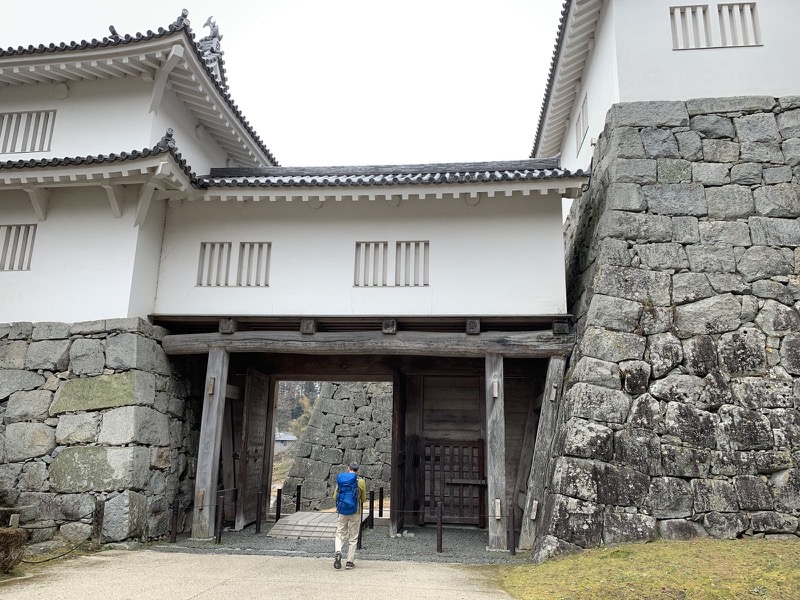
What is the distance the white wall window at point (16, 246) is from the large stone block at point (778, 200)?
11491mm

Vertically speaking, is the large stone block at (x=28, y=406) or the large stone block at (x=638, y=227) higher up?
the large stone block at (x=638, y=227)

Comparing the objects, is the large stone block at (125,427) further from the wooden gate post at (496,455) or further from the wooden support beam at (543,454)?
the wooden support beam at (543,454)

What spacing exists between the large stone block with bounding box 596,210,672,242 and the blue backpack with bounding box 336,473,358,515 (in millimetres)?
5042

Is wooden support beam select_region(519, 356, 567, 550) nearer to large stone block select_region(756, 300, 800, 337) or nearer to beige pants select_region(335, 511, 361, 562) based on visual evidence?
beige pants select_region(335, 511, 361, 562)

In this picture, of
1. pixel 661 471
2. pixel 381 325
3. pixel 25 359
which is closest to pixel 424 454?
pixel 381 325

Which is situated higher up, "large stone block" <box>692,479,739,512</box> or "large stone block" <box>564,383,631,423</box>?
"large stone block" <box>564,383,631,423</box>

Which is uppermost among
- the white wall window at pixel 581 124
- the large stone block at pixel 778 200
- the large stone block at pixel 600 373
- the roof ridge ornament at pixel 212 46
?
the roof ridge ornament at pixel 212 46

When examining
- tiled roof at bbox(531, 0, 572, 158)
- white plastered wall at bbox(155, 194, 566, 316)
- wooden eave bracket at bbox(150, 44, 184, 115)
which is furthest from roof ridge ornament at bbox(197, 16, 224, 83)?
tiled roof at bbox(531, 0, 572, 158)

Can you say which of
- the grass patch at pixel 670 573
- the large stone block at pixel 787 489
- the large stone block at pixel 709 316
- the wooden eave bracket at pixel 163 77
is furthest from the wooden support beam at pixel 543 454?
the wooden eave bracket at pixel 163 77

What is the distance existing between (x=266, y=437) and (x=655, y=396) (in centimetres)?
777

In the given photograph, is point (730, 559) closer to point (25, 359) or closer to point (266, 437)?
point (266, 437)

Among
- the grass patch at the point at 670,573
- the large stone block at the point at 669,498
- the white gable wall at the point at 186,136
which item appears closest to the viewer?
the grass patch at the point at 670,573

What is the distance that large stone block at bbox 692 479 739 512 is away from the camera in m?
7.02

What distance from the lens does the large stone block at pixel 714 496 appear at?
702 cm
